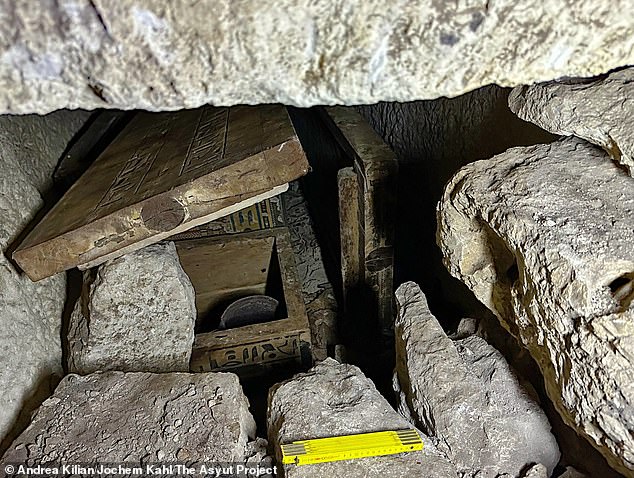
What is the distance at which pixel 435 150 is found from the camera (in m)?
1.96

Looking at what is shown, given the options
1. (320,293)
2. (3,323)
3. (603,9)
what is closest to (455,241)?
(603,9)

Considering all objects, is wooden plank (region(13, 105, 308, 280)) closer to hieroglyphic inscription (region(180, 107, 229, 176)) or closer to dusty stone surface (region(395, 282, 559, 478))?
hieroglyphic inscription (region(180, 107, 229, 176))

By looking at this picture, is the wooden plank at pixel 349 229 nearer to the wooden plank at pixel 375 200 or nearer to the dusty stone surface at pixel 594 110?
the wooden plank at pixel 375 200

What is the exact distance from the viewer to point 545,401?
104cm

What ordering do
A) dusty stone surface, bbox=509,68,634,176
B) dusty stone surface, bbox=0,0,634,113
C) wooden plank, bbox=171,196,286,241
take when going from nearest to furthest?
dusty stone surface, bbox=0,0,634,113
dusty stone surface, bbox=509,68,634,176
wooden plank, bbox=171,196,286,241

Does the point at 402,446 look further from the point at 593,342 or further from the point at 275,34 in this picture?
the point at 275,34

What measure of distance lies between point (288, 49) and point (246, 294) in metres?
→ 1.85

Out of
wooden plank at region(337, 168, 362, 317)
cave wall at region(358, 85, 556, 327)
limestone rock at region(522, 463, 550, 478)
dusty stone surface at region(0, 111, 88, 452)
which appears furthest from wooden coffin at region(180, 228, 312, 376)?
limestone rock at region(522, 463, 550, 478)

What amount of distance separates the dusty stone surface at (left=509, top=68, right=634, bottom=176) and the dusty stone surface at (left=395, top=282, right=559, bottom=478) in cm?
46

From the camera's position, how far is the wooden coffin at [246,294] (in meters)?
1.71

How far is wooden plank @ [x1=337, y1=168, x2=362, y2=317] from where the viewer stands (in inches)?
74.2

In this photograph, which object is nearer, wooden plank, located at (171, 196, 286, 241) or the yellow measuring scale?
the yellow measuring scale

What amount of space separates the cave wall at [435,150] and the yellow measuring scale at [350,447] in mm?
696

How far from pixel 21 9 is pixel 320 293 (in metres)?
2.10
